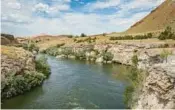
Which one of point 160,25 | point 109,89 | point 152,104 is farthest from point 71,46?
point 152,104

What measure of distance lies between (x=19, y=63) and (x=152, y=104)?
70.6ft

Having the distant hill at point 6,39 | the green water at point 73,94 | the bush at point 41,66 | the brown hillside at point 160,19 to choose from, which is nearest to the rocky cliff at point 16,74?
the green water at point 73,94

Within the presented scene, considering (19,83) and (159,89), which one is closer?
(159,89)

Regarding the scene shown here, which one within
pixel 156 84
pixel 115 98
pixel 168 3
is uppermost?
pixel 168 3

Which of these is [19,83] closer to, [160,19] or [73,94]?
[73,94]

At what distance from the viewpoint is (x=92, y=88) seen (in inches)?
1585

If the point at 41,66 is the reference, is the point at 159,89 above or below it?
above

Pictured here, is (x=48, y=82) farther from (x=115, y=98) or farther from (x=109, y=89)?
(x=115, y=98)

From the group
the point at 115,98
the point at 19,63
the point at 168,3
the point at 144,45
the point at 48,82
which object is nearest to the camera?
the point at 115,98

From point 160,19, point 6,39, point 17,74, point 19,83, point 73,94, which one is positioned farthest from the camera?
point 160,19

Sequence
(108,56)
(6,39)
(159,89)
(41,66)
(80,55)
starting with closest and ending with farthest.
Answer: (159,89), (41,66), (6,39), (108,56), (80,55)

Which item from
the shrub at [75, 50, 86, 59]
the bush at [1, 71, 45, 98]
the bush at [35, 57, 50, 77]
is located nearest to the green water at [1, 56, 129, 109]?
the bush at [1, 71, 45, 98]

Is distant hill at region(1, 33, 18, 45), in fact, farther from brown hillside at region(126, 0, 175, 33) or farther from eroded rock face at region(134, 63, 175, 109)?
brown hillside at region(126, 0, 175, 33)

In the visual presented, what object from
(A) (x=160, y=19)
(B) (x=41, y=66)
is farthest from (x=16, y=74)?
(A) (x=160, y=19)
